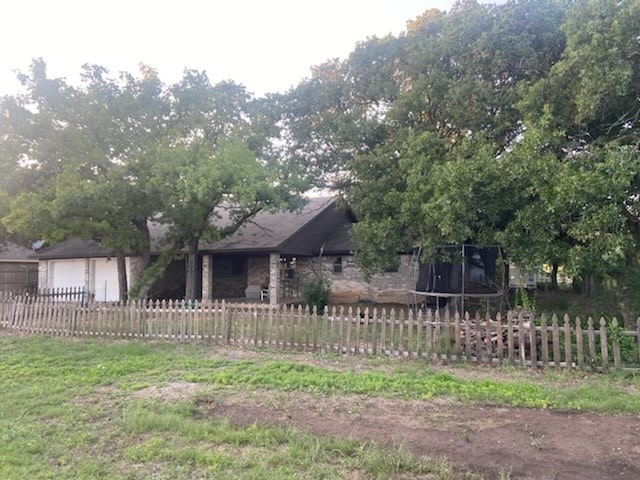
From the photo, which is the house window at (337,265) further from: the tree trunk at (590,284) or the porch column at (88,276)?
the porch column at (88,276)

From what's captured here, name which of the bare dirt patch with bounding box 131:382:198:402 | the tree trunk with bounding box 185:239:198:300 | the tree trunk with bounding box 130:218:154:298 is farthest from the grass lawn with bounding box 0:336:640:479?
the tree trunk with bounding box 185:239:198:300

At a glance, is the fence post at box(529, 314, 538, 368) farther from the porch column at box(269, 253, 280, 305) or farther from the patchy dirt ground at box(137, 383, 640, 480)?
the porch column at box(269, 253, 280, 305)

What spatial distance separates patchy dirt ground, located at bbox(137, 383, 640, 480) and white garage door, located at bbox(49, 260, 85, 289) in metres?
19.9

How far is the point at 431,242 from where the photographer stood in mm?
11484

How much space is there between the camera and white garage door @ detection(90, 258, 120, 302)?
906 inches

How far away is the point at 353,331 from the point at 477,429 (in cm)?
498

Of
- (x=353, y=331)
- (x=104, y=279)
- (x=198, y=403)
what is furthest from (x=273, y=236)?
(x=198, y=403)

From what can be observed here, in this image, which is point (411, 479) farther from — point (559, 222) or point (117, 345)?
point (117, 345)

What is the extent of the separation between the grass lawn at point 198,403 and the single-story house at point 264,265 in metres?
10.0

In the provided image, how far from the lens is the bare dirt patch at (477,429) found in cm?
414

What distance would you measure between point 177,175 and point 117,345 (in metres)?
5.86

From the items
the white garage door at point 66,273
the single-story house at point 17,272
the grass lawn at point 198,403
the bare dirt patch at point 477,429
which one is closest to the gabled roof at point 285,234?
the white garage door at point 66,273

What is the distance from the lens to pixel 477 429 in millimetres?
5051

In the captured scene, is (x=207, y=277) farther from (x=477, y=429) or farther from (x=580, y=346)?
(x=477, y=429)
